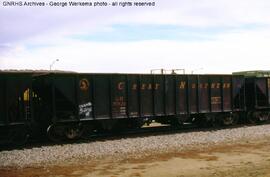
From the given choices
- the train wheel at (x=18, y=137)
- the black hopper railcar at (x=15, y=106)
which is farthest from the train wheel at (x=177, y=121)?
the train wheel at (x=18, y=137)

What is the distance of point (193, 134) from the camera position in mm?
21516

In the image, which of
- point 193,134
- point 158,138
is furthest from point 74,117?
point 193,134

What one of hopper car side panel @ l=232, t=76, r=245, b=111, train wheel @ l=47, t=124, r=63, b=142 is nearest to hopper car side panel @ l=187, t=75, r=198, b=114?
hopper car side panel @ l=232, t=76, r=245, b=111

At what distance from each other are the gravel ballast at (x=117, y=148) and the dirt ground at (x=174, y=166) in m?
0.84

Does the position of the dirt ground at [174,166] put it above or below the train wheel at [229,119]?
below

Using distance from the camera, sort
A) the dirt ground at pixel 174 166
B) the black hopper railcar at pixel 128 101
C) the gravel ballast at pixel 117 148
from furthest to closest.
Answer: the black hopper railcar at pixel 128 101
the gravel ballast at pixel 117 148
the dirt ground at pixel 174 166

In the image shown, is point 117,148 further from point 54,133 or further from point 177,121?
point 177,121

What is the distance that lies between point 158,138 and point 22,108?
6.15 m

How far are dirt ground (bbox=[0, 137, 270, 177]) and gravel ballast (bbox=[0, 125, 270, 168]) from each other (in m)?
0.84

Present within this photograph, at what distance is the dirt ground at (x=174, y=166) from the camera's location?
12.0m

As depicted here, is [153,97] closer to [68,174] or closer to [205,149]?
[205,149]

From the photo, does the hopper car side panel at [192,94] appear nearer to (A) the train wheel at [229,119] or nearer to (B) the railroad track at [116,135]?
(B) the railroad track at [116,135]

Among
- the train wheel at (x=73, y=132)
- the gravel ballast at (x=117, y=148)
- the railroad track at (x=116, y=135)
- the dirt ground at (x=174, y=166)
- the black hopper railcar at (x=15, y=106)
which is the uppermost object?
the black hopper railcar at (x=15, y=106)

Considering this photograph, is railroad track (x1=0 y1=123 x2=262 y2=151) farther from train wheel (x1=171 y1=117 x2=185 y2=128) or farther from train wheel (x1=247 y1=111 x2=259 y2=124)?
train wheel (x1=247 y1=111 x2=259 y2=124)
